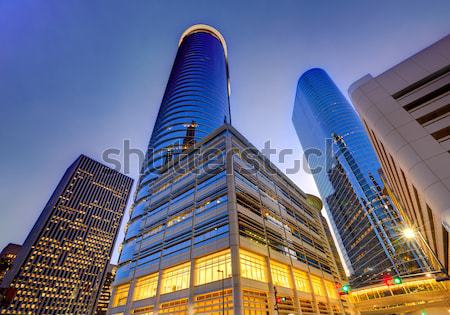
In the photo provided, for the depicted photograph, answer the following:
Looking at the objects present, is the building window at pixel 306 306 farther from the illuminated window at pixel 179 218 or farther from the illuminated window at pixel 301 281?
the illuminated window at pixel 179 218

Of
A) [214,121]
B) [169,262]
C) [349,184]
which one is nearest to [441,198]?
[169,262]

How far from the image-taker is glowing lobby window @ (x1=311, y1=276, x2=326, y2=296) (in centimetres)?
4291

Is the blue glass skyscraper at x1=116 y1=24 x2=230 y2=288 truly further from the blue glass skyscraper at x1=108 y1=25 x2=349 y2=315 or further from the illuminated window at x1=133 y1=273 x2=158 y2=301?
the illuminated window at x1=133 y1=273 x2=158 y2=301

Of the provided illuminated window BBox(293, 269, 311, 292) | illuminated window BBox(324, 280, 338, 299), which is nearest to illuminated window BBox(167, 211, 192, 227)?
illuminated window BBox(293, 269, 311, 292)

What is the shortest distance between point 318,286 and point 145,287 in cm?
3333

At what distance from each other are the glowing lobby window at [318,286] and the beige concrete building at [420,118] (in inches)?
1261

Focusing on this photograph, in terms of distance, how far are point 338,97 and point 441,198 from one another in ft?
563

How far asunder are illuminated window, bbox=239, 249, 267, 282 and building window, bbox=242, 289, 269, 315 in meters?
1.82

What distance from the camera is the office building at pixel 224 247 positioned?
29469 millimetres

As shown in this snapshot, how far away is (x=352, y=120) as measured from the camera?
441 feet

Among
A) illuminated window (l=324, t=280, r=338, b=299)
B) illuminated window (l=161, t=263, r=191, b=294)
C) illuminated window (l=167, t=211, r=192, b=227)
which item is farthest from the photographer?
illuminated window (l=324, t=280, r=338, b=299)

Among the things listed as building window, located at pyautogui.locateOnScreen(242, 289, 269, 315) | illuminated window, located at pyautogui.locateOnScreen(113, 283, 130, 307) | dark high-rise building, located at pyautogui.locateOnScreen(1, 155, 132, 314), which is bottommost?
building window, located at pyautogui.locateOnScreen(242, 289, 269, 315)

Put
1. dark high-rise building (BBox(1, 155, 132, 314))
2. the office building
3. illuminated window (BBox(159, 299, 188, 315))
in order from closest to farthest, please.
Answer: the office building
illuminated window (BBox(159, 299, 188, 315))
dark high-rise building (BBox(1, 155, 132, 314))

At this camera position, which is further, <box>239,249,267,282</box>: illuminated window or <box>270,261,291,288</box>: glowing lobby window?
<box>270,261,291,288</box>: glowing lobby window
